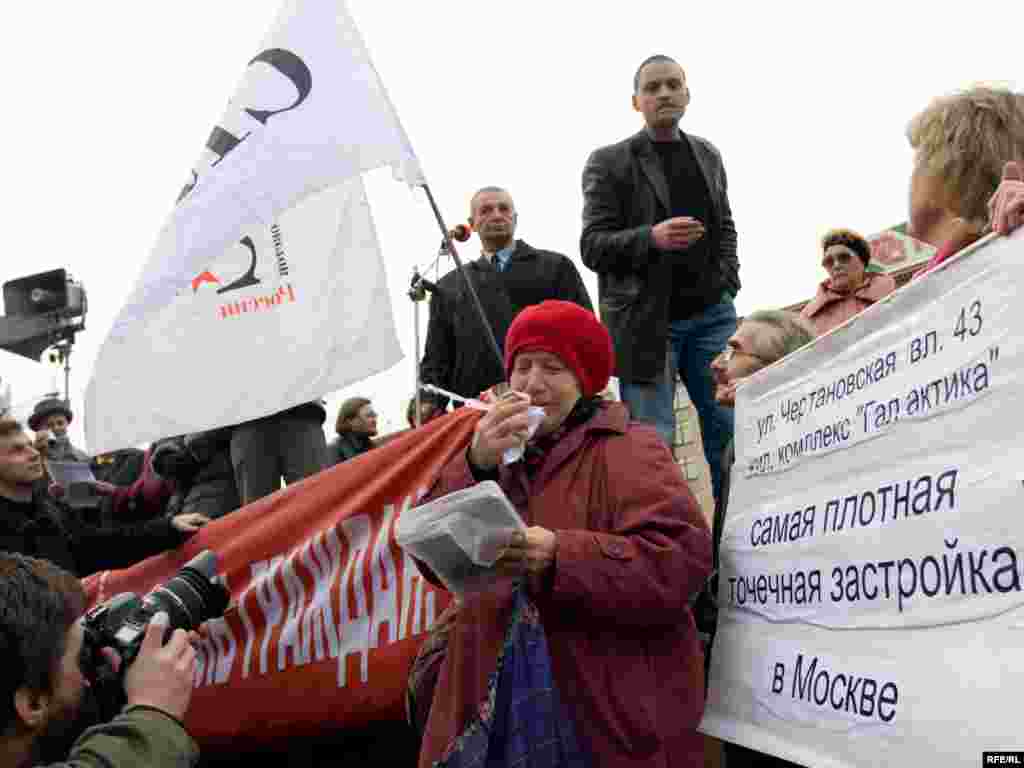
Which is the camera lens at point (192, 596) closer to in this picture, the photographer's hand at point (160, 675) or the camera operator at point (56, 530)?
the photographer's hand at point (160, 675)

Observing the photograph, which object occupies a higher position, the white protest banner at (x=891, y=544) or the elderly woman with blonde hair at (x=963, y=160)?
the elderly woman with blonde hair at (x=963, y=160)

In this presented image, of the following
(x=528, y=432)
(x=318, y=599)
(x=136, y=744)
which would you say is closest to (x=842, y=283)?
(x=318, y=599)

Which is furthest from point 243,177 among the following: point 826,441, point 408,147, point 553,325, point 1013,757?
point 1013,757

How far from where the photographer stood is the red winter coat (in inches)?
102

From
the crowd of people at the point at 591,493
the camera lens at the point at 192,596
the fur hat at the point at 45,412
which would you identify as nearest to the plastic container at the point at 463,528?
the crowd of people at the point at 591,493

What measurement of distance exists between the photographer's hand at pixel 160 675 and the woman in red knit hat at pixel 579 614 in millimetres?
689

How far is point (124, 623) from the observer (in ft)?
7.55

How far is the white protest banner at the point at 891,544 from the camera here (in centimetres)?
209

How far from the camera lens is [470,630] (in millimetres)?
2795

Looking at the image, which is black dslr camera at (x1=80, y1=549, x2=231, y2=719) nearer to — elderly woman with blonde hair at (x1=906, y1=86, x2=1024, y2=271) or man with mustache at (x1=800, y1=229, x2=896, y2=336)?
elderly woman with blonde hair at (x1=906, y1=86, x2=1024, y2=271)

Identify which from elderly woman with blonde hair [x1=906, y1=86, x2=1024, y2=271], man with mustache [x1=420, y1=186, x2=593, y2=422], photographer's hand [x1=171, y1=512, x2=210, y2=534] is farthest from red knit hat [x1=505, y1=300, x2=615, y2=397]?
man with mustache [x1=420, y1=186, x2=593, y2=422]

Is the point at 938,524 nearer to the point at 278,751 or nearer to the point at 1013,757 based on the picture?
the point at 1013,757

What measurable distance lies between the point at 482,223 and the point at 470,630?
3.06 m

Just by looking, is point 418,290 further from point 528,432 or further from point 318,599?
point 528,432
